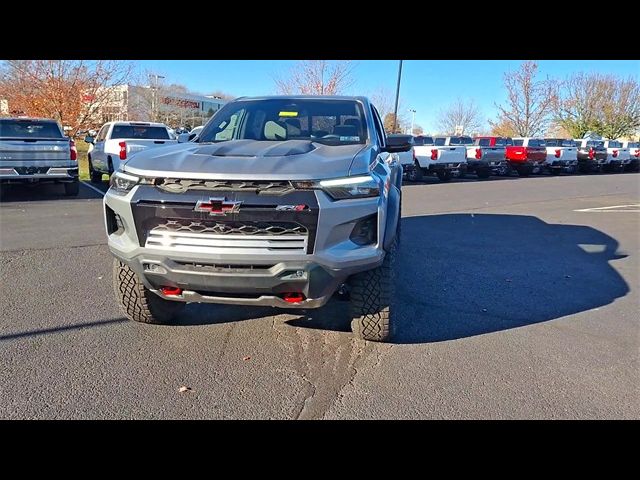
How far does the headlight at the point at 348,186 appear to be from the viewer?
284 centimetres

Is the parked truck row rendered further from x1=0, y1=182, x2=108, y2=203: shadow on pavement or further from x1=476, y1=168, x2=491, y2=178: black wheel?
x1=0, y1=182, x2=108, y2=203: shadow on pavement

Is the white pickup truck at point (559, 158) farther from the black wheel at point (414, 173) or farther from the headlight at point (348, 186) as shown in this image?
the headlight at point (348, 186)

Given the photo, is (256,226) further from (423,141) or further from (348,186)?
(423,141)

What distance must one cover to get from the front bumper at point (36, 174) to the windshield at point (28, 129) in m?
0.92

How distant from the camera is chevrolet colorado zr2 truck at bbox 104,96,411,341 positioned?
9.19 ft

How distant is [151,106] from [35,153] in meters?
26.2

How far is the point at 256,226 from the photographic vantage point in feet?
9.28

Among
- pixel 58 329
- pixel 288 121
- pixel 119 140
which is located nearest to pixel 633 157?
pixel 119 140

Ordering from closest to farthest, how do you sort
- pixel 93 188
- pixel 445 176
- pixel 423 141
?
pixel 93 188 → pixel 445 176 → pixel 423 141

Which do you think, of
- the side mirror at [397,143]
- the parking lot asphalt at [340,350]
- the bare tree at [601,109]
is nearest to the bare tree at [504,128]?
the bare tree at [601,109]

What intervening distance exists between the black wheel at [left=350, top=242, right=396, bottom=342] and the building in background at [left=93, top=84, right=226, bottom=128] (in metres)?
9.82

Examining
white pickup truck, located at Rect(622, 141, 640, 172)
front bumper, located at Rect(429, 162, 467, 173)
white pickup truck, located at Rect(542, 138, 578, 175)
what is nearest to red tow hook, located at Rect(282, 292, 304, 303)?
front bumper, located at Rect(429, 162, 467, 173)

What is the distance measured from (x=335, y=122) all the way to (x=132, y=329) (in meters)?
2.61
